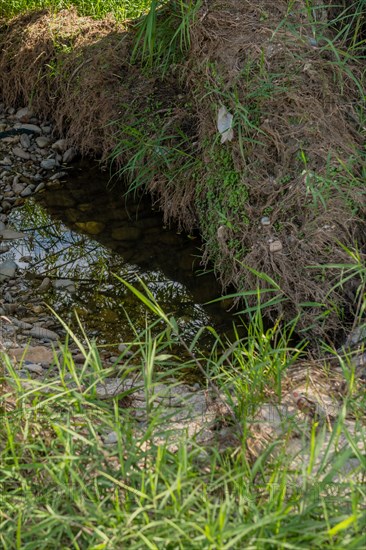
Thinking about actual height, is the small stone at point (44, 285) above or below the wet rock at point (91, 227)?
below

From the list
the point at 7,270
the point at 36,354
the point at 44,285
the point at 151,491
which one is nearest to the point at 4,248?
the point at 7,270

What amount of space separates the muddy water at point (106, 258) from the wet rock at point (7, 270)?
71 mm

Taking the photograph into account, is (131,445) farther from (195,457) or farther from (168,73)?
(168,73)

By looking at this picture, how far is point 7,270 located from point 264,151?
4.57ft

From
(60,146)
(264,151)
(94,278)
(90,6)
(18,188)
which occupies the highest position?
(90,6)

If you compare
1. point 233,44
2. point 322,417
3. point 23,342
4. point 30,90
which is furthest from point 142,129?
point 322,417

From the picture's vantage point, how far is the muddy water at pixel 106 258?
11.9 ft

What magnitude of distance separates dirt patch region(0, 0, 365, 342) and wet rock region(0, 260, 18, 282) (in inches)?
29.7

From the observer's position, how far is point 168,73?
13.4 ft

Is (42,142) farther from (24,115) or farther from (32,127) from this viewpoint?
(24,115)

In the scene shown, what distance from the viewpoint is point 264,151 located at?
3416mm

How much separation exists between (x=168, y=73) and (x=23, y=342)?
1.62 metres

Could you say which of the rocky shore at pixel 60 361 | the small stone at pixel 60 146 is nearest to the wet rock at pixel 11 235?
the rocky shore at pixel 60 361

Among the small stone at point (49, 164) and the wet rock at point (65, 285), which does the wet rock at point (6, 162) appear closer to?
the small stone at point (49, 164)
